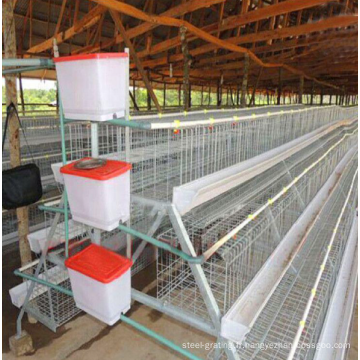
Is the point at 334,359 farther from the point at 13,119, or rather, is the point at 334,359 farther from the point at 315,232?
the point at 13,119

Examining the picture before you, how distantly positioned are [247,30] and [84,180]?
7.59 m

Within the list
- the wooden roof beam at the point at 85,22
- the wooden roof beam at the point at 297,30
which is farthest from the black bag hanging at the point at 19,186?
the wooden roof beam at the point at 297,30

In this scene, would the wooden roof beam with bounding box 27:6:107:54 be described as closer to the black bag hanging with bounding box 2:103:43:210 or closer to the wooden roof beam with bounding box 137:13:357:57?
the wooden roof beam with bounding box 137:13:357:57

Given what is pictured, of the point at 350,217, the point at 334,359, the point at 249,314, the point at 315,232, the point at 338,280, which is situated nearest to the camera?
the point at 249,314

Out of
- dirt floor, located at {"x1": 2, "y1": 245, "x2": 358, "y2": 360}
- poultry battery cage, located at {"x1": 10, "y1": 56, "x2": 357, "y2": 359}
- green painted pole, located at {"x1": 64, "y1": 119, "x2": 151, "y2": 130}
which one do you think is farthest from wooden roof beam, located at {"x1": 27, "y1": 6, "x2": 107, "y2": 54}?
dirt floor, located at {"x1": 2, "y1": 245, "x2": 358, "y2": 360}

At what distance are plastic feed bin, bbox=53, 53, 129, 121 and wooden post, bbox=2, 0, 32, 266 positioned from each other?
1.09m

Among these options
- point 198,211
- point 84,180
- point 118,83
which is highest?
point 118,83

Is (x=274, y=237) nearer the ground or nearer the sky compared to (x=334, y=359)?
nearer the sky

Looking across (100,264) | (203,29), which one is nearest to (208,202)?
(100,264)

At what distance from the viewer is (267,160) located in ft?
7.97

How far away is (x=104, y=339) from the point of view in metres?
2.68

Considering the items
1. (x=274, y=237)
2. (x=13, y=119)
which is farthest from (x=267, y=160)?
(x=13, y=119)

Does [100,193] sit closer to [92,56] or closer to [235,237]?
[92,56]

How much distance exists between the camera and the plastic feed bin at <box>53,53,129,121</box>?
1395 millimetres
